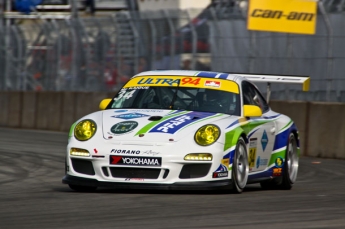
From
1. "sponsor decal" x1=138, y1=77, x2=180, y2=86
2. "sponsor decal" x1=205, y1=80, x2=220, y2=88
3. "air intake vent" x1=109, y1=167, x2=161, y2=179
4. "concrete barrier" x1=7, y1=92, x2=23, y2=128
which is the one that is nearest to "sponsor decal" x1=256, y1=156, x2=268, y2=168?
"sponsor decal" x1=205, y1=80, x2=220, y2=88

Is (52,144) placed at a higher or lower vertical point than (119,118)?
lower

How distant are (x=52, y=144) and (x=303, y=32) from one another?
5146mm

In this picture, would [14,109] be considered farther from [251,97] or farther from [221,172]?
[221,172]

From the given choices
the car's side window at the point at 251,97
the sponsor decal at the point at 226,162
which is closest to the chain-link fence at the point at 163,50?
the car's side window at the point at 251,97

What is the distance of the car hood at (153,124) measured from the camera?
8.50m

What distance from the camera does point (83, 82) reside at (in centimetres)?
2197

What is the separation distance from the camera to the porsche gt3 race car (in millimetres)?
8406

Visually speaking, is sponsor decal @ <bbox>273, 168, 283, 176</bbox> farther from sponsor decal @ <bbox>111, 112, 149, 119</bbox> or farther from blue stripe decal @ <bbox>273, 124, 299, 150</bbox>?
sponsor decal @ <bbox>111, 112, 149, 119</bbox>

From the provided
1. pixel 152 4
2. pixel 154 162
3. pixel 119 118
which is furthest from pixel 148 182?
pixel 152 4

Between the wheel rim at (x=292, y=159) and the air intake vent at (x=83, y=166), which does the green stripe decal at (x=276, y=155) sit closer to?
the wheel rim at (x=292, y=159)

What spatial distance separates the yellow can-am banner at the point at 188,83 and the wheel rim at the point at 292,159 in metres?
1.25

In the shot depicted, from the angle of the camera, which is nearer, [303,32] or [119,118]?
[119,118]

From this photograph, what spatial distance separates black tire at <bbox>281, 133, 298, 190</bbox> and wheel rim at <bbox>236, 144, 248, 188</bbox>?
1277mm

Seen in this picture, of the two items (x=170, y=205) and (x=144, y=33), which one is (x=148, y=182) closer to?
(x=170, y=205)
